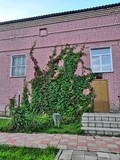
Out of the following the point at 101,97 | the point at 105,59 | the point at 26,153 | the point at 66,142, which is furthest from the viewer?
the point at 105,59

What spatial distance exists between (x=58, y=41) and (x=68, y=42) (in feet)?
2.48

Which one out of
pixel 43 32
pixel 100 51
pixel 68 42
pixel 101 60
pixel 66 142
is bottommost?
pixel 66 142

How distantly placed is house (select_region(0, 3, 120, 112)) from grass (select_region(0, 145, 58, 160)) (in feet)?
20.2

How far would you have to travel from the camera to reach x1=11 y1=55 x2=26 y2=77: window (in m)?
11.0

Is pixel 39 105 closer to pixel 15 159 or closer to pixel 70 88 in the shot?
pixel 70 88

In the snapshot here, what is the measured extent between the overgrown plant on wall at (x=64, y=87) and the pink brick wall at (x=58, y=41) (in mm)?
1291

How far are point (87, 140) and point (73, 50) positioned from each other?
636cm

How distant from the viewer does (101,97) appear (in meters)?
9.09

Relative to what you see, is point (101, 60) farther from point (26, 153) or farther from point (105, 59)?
point (26, 153)

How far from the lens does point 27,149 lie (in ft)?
11.9

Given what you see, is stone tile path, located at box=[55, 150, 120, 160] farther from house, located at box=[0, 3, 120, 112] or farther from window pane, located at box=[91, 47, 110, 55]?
window pane, located at box=[91, 47, 110, 55]

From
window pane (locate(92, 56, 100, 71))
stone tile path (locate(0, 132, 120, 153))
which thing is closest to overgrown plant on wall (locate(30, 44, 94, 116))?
window pane (locate(92, 56, 100, 71))

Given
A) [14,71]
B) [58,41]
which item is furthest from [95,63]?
[14,71]

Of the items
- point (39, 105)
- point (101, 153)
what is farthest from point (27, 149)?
point (39, 105)
